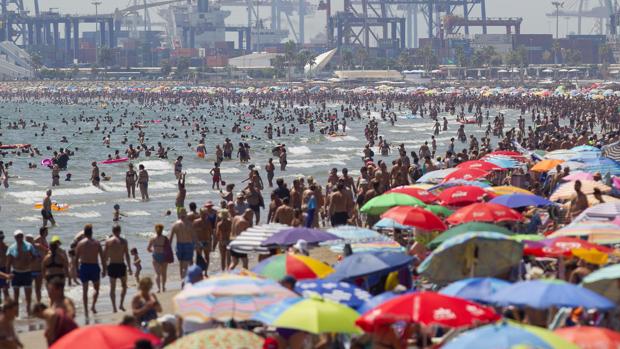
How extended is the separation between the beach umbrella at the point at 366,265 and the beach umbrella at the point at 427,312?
221cm

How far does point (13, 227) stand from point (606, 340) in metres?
21.3

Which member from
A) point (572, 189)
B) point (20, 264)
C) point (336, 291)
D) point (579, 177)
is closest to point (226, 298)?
point (336, 291)

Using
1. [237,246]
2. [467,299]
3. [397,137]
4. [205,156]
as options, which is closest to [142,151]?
[205,156]

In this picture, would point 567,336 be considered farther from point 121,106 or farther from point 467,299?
point 121,106

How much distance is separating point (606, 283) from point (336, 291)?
2272mm

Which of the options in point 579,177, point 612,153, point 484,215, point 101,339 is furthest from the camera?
point 612,153

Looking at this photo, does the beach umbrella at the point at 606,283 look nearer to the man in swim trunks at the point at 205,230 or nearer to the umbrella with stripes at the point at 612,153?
the man in swim trunks at the point at 205,230

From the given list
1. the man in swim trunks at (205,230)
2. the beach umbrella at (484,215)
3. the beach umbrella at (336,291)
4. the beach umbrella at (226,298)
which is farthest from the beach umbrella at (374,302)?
the man in swim trunks at (205,230)

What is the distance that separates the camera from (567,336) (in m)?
8.81

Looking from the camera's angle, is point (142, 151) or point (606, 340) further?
point (142, 151)

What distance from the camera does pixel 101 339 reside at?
850 centimetres

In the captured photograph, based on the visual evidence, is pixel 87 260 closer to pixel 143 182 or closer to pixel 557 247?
pixel 557 247

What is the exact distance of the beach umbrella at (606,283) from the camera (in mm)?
10609

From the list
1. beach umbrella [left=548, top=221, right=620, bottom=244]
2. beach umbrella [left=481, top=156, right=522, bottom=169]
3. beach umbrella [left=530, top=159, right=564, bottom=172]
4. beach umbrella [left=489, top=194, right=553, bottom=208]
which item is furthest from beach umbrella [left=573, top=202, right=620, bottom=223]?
beach umbrella [left=481, top=156, right=522, bottom=169]
